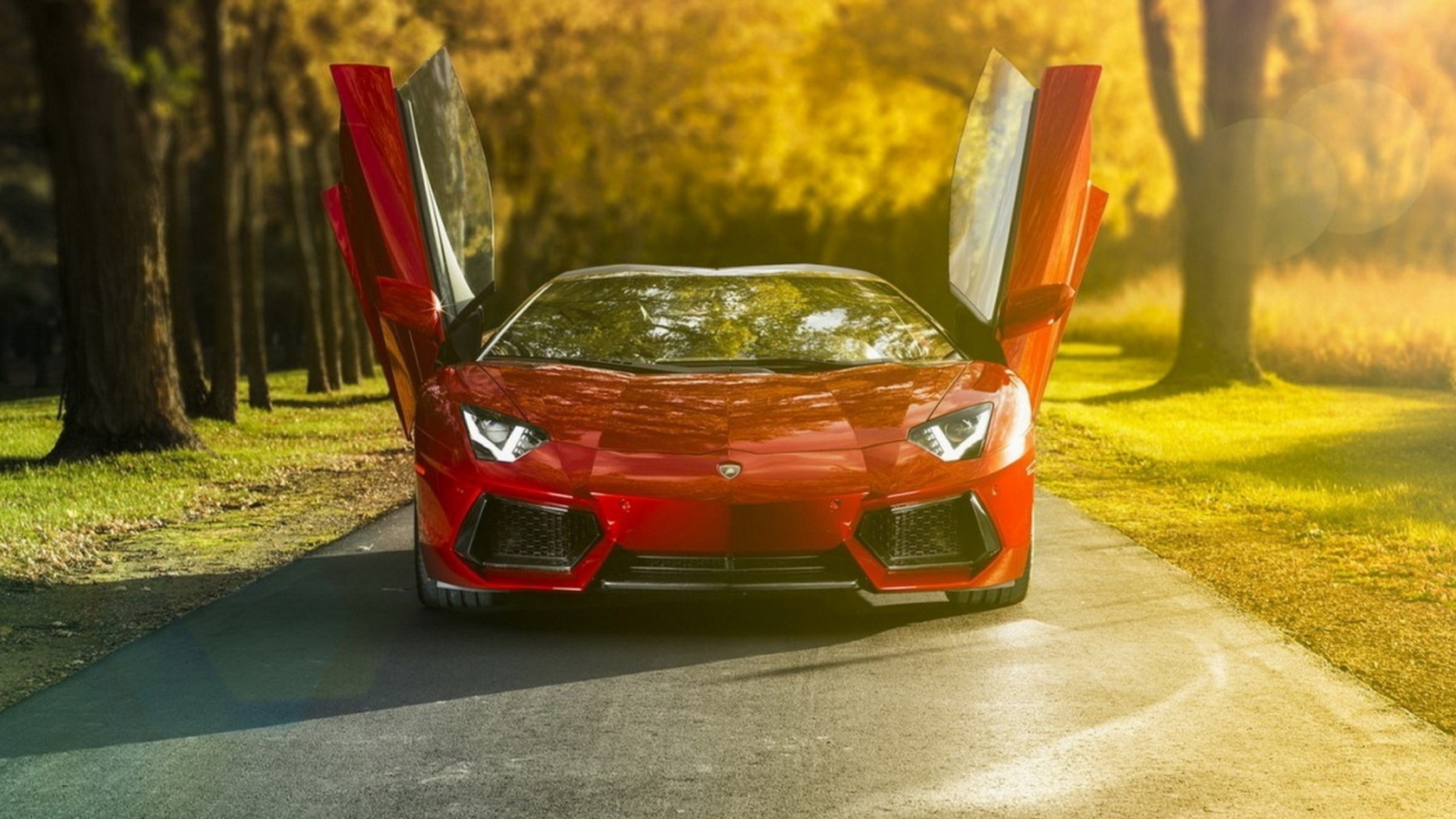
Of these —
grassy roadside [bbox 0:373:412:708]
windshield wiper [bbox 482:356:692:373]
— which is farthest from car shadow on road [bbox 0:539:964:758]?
windshield wiper [bbox 482:356:692:373]

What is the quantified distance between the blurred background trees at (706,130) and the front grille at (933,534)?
8.50 metres

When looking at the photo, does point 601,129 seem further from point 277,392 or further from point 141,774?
point 141,774

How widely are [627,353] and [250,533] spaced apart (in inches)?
139

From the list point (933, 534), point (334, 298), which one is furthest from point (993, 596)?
point (334, 298)

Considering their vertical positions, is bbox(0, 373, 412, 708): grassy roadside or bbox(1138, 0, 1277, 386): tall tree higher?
bbox(1138, 0, 1277, 386): tall tree

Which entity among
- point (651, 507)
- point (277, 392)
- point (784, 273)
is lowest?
point (277, 392)

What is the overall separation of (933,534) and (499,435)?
164 cm

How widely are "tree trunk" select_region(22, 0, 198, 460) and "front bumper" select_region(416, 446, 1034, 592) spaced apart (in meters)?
8.37

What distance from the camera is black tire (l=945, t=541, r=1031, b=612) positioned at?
7090 mm

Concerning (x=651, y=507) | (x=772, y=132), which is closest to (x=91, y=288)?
(x=651, y=507)

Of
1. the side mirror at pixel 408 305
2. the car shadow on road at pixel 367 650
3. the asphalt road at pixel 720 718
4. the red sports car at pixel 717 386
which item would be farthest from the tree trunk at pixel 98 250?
the asphalt road at pixel 720 718

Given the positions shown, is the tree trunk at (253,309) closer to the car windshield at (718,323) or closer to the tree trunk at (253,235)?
the tree trunk at (253,235)

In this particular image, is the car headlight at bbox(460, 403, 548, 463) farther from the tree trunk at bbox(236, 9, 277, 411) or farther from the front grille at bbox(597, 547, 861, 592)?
the tree trunk at bbox(236, 9, 277, 411)

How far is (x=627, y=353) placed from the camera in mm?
7535
